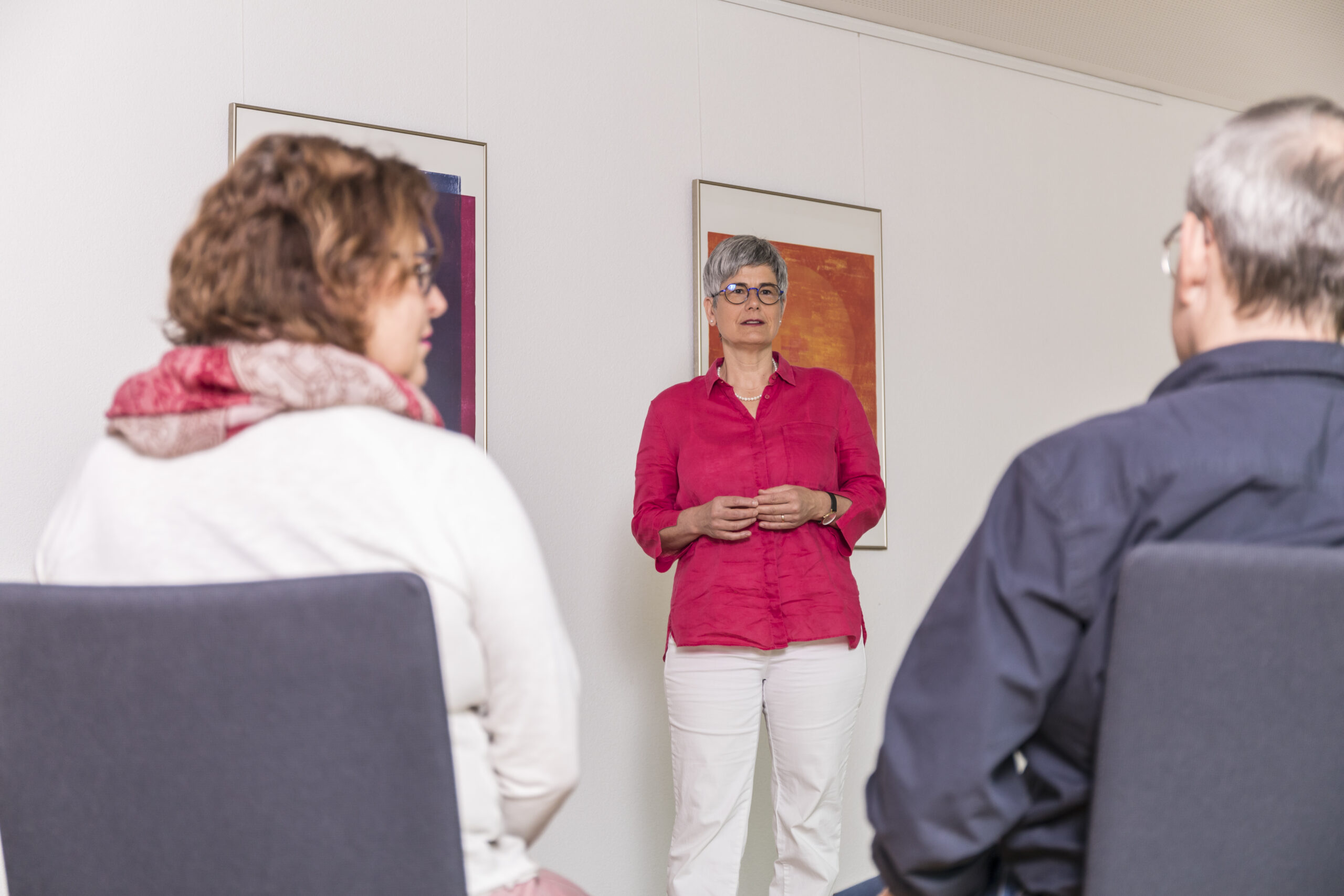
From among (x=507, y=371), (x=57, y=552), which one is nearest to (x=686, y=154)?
(x=507, y=371)

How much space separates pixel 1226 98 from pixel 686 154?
9.84 ft

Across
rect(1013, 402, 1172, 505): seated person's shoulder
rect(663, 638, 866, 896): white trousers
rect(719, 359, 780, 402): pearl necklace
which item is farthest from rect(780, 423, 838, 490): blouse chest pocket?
rect(1013, 402, 1172, 505): seated person's shoulder

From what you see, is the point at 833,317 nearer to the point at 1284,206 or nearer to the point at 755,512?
the point at 755,512

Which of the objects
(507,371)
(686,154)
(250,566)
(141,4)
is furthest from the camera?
(686,154)

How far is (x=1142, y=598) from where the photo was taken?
3.10 ft

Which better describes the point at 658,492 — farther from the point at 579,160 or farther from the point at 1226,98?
the point at 1226,98

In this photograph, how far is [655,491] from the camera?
9.81 feet

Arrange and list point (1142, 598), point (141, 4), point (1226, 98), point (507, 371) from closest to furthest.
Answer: point (1142, 598), point (141, 4), point (507, 371), point (1226, 98)

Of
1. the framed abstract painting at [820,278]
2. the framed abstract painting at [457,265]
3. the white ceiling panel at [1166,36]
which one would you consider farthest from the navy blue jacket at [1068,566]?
the white ceiling panel at [1166,36]

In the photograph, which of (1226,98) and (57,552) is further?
(1226,98)

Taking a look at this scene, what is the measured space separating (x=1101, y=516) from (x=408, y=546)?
26.0 inches

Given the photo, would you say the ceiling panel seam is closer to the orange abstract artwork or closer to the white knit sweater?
the orange abstract artwork

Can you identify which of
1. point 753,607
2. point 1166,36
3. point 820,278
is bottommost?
point 753,607

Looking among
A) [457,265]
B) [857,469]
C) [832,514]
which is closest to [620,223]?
[457,265]
